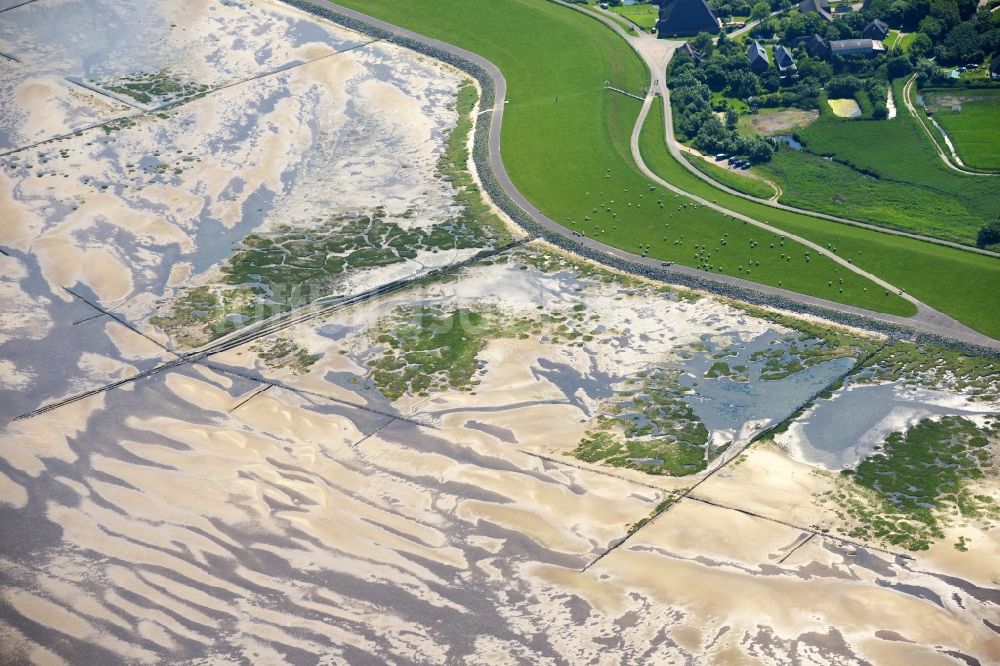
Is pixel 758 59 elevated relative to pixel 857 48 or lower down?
lower down

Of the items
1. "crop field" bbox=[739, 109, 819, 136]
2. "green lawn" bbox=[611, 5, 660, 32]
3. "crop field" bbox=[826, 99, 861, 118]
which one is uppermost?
"green lawn" bbox=[611, 5, 660, 32]

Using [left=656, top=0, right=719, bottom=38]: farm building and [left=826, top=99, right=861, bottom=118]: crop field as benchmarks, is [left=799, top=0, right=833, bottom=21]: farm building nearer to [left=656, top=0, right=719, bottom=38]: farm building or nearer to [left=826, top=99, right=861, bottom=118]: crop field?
[left=656, top=0, right=719, bottom=38]: farm building

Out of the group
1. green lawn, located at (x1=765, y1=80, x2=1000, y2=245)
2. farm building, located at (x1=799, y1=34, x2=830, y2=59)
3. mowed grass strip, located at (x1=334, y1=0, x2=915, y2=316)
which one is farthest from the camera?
farm building, located at (x1=799, y1=34, x2=830, y2=59)

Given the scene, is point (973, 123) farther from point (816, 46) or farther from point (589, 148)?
point (589, 148)

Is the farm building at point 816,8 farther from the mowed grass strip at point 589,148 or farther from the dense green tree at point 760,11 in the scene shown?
the mowed grass strip at point 589,148

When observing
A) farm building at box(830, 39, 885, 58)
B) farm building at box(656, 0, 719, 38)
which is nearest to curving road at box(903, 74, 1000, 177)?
farm building at box(830, 39, 885, 58)

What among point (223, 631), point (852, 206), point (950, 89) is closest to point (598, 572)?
point (223, 631)

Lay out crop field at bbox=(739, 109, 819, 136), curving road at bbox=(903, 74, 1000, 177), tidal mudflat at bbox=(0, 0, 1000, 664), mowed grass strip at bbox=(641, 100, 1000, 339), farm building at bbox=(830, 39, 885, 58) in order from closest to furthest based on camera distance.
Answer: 1. tidal mudflat at bbox=(0, 0, 1000, 664)
2. mowed grass strip at bbox=(641, 100, 1000, 339)
3. curving road at bbox=(903, 74, 1000, 177)
4. crop field at bbox=(739, 109, 819, 136)
5. farm building at bbox=(830, 39, 885, 58)

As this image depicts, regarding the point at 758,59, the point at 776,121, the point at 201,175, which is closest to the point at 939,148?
the point at 776,121
